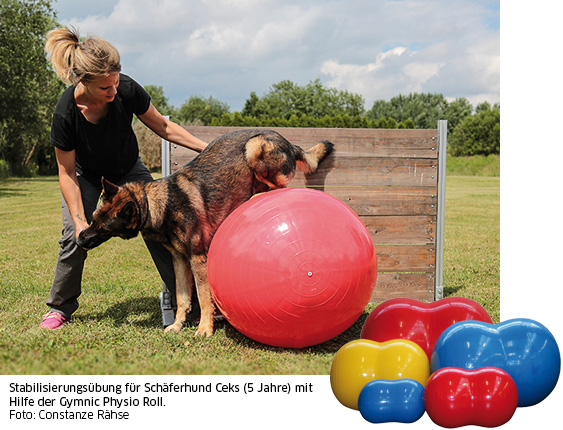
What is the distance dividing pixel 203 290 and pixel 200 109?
2740 inches

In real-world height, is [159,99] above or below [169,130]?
above

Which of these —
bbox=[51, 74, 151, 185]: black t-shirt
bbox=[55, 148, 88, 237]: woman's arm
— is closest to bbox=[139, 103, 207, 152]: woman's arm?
bbox=[51, 74, 151, 185]: black t-shirt

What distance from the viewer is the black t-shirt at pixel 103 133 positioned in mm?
5023

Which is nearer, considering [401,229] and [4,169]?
[401,229]

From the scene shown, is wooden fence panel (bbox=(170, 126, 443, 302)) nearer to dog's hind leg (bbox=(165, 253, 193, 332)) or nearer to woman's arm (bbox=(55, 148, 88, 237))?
dog's hind leg (bbox=(165, 253, 193, 332))

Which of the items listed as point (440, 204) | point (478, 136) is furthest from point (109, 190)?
point (478, 136)

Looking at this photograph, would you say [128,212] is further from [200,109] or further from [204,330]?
[200,109]

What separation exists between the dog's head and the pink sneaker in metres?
1.05

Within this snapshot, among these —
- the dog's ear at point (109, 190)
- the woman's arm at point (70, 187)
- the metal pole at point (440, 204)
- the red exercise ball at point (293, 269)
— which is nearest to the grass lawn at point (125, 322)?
the red exercise ball at point (293, 269)

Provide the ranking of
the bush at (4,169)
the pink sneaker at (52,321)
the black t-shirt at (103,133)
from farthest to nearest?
the bush at (4,169), the pink sneaker at (52,321), the black t-shirt at (103,133)

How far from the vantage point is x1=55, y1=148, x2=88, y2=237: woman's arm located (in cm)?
513

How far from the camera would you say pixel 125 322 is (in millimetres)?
5684

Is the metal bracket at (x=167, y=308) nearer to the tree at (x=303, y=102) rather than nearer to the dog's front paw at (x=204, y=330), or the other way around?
the dog's front paw at (x=204, y=330)

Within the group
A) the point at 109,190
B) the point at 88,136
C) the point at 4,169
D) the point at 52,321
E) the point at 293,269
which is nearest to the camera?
the point at 293,269
